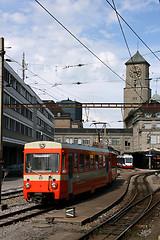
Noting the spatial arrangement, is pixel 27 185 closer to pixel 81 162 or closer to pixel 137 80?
pixel 81 162

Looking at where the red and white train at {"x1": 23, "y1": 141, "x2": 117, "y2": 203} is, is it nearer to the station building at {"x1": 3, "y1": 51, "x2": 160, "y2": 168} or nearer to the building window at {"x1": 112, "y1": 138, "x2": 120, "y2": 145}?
the station building at {"x1": 3, "y1": 51, "x2": 160, "y2": 168}

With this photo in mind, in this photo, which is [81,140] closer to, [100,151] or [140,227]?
[100,151]

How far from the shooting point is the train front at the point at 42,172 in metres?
14.7

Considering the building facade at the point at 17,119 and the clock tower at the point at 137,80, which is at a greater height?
the clock tower at the point at 137,80

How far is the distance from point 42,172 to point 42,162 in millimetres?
444

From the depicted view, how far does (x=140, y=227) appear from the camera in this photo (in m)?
11.4

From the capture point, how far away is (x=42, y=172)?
14.9 m

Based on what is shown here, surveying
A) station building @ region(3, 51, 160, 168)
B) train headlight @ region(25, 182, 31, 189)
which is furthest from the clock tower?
train headlight @ region(25, 182, 31, 189)

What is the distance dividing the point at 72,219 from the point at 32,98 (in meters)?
48.3

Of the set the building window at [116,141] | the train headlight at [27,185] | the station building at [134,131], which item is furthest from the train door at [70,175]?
the building window at [116,141]

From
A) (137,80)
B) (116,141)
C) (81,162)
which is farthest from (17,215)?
(137,80)

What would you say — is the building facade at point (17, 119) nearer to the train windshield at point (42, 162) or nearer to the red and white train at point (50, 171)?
the red and white train at point (50, 171)

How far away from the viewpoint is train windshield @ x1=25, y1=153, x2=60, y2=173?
14.9 meters

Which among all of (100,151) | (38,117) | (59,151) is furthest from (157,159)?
(59,151)
